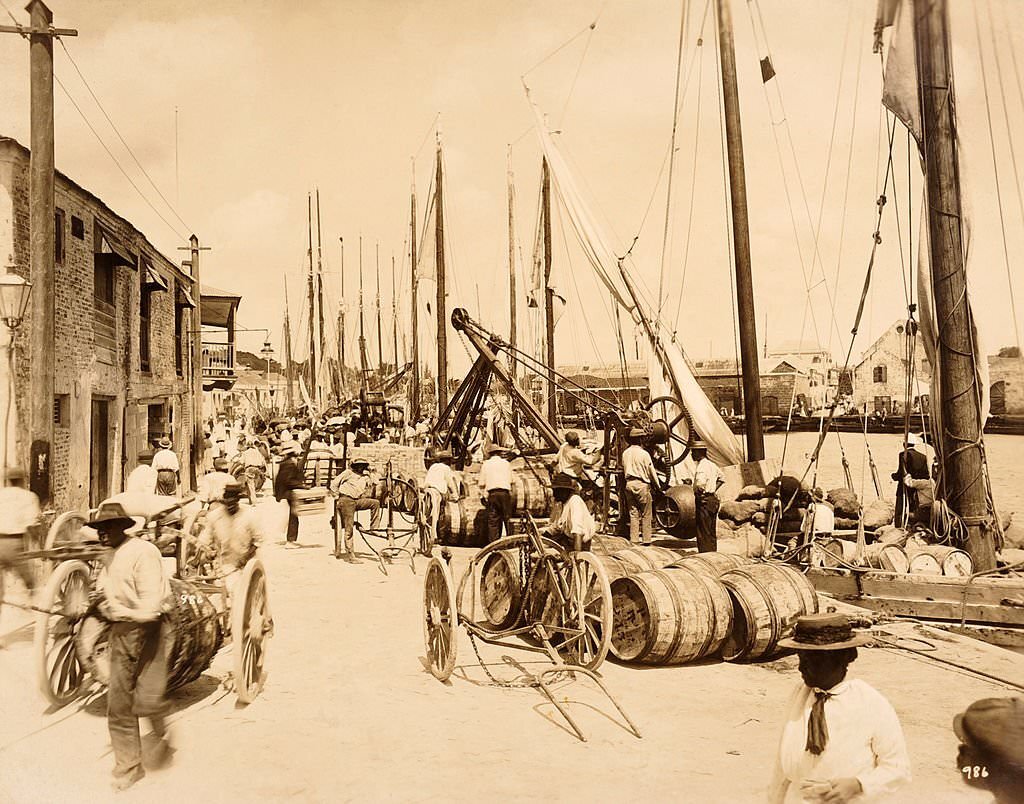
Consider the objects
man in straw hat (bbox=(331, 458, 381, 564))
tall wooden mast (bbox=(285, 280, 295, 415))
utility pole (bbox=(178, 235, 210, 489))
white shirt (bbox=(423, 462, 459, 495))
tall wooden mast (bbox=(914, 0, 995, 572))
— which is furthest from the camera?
tall wooden mast (bbox=(285, 280, 295, 415))

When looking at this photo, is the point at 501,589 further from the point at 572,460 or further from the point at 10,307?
the point at 572,460

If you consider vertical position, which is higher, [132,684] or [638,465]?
[638,465]

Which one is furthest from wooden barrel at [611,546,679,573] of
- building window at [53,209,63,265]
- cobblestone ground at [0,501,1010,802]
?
building window at [53,209,63,265]

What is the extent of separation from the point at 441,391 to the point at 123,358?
14338 millimetres

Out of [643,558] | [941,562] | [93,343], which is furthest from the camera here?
[643,558]

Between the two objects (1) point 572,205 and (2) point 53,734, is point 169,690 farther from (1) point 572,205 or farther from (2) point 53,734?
(1) point 572,205

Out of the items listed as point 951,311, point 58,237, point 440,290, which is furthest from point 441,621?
point 440,290

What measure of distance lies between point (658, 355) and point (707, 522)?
221cm

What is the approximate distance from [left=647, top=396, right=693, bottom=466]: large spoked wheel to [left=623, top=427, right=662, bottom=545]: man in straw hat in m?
0.44

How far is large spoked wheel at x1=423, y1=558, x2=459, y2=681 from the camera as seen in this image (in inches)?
214

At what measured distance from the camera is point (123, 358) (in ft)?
19.2

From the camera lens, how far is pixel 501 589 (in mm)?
6320

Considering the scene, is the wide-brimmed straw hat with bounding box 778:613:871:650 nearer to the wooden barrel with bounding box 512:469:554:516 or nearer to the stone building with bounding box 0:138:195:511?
the stone building with bounding box 0:138:195:511

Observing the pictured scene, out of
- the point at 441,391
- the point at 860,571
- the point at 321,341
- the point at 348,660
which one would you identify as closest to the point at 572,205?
the point at 860,571
